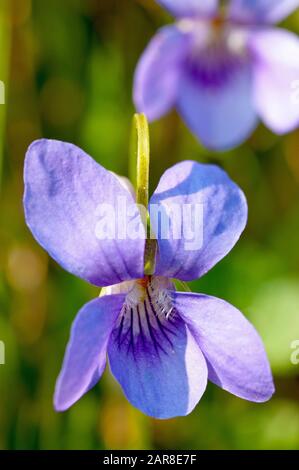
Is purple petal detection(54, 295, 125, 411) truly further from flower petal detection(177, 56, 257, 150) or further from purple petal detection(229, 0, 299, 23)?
purple petal detection(229, 0, 299, 23)

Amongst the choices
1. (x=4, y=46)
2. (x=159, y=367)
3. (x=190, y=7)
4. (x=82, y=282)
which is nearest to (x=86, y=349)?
(x=159, y=367)

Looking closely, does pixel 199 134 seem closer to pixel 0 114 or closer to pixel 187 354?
pixel 0 114

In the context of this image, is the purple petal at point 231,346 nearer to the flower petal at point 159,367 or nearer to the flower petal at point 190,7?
the flower petal at point 159,367

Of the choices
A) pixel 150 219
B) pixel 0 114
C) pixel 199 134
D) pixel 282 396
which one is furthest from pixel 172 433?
pixel 150 219

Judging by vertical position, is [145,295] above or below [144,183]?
below

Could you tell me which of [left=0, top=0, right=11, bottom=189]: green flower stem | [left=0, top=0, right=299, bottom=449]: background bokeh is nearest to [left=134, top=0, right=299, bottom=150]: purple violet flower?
[left=0, top=0, right=299, bottom=449]: background bokeh

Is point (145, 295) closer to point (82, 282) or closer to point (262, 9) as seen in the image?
point (82, 282)
